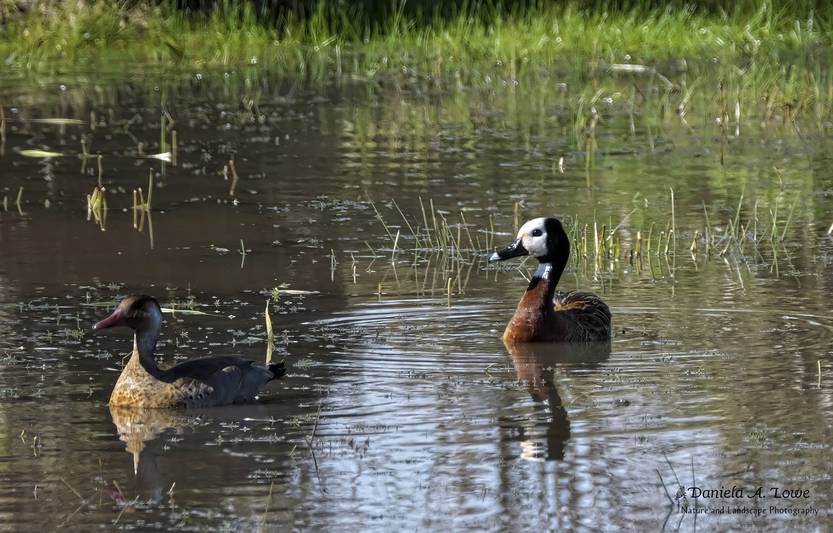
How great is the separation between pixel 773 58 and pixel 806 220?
7.24 m

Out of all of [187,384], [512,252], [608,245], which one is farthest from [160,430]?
[608,245]

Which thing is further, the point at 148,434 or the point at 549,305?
the point at 549,305

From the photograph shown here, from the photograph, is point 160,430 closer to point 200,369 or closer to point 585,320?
point 200,369

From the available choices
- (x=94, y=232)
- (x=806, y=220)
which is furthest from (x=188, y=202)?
(x=806, y=220)

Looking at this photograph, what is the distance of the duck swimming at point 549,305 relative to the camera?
9.29 m

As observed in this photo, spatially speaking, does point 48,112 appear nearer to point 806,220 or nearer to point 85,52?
point 85,52

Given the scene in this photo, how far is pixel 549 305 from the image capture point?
942 cm

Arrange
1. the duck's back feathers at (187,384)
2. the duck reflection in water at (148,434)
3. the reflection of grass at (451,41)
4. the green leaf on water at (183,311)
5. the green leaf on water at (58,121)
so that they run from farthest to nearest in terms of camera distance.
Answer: the reflection of grass at (451,41)
the green leaf on water at (58,121)
the green leaf on water at (183,311)
the duck's back feathers at (187,384)
the duck reflection in water at (148,434)

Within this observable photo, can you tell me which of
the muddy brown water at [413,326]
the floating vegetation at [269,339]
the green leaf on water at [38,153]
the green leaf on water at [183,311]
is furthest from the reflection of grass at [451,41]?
the floating vegetation at [269,339]

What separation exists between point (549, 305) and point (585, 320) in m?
0.23

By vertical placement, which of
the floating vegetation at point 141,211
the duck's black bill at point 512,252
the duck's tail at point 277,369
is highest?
the duck's black bill at point 512,252

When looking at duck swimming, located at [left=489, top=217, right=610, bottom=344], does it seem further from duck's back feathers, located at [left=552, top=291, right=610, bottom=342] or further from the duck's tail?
Answer: the duck's tail

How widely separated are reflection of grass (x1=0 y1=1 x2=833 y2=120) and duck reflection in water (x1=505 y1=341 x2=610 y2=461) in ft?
31.3

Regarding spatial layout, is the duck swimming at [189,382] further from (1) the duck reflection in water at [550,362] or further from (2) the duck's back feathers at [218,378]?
(1) the duck reflection in water at [550,362]
